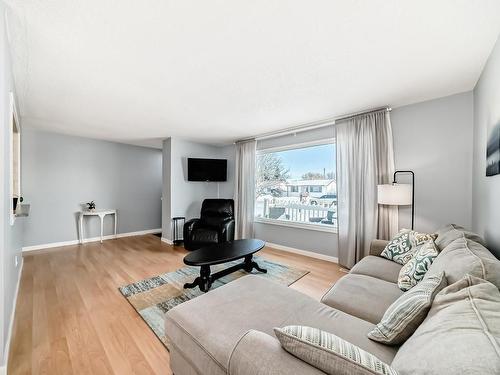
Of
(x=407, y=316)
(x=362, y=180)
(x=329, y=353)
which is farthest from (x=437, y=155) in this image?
(x=329, y=353)

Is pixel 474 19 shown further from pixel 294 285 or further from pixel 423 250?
pixel 294 285

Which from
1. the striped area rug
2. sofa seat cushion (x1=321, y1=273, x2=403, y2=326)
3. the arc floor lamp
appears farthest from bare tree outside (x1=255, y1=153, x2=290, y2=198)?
sofa seat cushion (x1=321, y1=273, x2=403, y2=326)

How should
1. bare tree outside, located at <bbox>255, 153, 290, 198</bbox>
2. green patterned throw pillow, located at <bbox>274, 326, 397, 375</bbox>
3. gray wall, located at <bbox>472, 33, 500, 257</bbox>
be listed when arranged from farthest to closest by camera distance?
bare tree outside, located at <bbox>255, 153, 290, 198</bbox>
gray wall, located at <bbox>472, 33, 500, 257</bbox>
green patterned throw pillow, located at <bbox>274, 326, 397, 375</bbox>

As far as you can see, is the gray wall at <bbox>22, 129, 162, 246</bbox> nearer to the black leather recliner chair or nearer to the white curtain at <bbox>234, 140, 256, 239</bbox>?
the black leather recliner chair

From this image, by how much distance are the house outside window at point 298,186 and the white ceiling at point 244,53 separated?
102 cm

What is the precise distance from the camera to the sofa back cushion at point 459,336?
565 millimetres

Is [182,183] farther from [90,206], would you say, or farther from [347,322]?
[347,322]

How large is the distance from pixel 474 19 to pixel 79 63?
3.03 meters

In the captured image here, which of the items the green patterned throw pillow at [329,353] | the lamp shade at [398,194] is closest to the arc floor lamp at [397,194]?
the lamp shade at [398,194]

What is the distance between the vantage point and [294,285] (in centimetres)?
273

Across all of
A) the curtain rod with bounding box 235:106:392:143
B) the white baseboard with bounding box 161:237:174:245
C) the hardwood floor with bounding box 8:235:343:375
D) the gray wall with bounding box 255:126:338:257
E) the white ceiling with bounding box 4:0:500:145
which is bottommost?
the hardwood floor with bounding box 8:235:343:375

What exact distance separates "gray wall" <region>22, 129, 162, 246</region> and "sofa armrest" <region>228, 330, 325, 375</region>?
202 inches

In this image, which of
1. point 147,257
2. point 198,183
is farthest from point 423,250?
point 198,183

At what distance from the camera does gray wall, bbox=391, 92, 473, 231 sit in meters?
2.48
